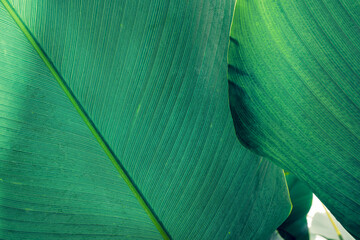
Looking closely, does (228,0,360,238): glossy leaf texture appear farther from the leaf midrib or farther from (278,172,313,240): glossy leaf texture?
(278,172,313,240): glossy leaf texture

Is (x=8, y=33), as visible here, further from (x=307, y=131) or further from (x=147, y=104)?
(x=307, y=131)

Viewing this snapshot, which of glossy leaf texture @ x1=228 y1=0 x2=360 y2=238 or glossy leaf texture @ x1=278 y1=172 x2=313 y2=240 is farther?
glossy leaf texture @ x1=278 y1=172 x2=313 y2=240

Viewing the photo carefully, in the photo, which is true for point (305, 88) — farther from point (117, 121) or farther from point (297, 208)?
point (297, 208)

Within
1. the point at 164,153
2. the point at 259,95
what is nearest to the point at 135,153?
the point at 164,153

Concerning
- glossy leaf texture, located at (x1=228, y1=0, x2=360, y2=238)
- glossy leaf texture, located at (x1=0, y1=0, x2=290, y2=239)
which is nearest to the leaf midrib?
glossy leaf texture, located at (x1=0, y1=0, x2=290, y2=239)

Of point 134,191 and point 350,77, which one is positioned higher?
point 350,77

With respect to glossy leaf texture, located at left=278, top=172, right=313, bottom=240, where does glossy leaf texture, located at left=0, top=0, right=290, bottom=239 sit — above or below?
above
